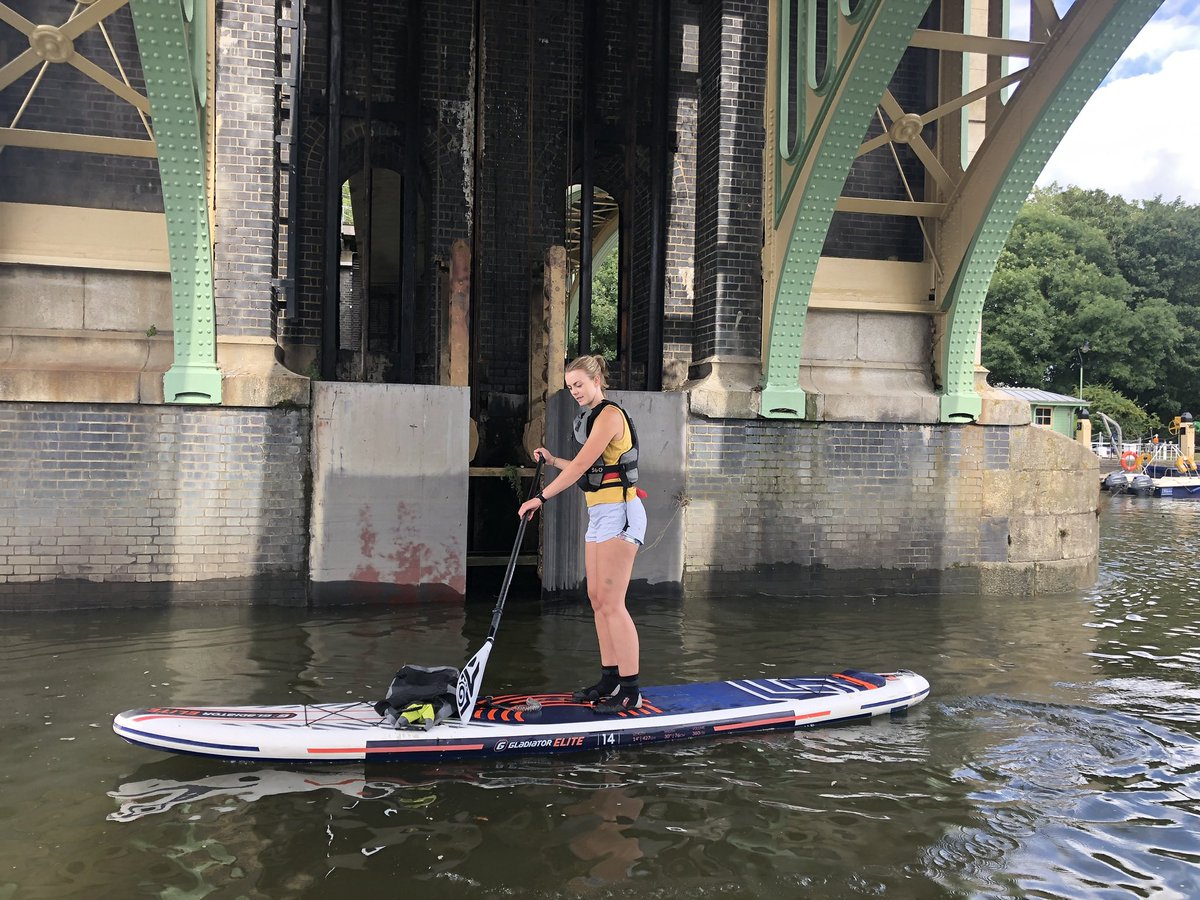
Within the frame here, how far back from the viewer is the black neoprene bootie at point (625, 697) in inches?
206

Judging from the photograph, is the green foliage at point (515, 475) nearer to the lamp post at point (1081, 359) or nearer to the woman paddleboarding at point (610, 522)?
the woman paddleboarding at point (610, 522)

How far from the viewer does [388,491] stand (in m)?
8.92

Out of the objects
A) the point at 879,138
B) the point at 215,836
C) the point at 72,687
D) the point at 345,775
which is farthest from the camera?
the point at 879,138

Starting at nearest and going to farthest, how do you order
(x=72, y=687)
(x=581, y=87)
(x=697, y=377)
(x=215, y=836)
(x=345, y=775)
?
1. (x=215, y=836)
2. (x=345, y=775)
3. (x=72, y=687)
4. (x=697, y=377)
5. (x=581, y=87)

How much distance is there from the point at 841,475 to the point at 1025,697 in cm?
442

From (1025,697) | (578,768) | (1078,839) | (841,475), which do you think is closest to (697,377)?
(841,475)

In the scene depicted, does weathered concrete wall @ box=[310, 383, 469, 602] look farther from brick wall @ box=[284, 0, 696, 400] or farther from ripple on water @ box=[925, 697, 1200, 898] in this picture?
ripple on water @ box=[925, 697, 1200, 898]

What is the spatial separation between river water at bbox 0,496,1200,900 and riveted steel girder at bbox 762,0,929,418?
3.82 m

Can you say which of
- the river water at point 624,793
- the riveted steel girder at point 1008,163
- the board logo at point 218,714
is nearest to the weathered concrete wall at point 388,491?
the river water at point 624,793

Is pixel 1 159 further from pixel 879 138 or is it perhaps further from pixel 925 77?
pixel 925 77

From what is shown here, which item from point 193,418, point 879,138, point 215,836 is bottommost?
point 215,836

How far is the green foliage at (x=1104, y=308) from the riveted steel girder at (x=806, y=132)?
35.7 metres

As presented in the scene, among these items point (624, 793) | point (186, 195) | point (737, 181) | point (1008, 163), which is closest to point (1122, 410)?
point (1008, 163)

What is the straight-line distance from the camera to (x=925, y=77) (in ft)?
37.2
